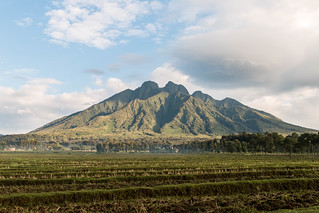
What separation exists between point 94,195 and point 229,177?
2454 cm

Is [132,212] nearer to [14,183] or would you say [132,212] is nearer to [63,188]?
[63,188]

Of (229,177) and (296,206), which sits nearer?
(296,206)

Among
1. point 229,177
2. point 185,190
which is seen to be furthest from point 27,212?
point 229,177

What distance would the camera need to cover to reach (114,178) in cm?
3966

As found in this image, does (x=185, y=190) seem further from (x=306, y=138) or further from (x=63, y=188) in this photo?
(x=306, y=138)

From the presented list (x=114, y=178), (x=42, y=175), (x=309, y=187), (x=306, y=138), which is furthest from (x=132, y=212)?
(x=306, y=138)

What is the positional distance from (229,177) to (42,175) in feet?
114

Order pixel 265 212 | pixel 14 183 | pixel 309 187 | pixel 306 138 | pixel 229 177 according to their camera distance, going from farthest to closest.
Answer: pixel 306 138
pixel 229 177
pixel 14 183
pixel 309 187
pixel 265 212

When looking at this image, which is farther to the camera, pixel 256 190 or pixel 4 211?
pixel 256 190

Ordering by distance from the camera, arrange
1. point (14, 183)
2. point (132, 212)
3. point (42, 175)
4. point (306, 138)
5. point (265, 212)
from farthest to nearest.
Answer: point (306, 138) < point (42, 175) < point (14, 183) < point (132, 212) < point (265, 212)

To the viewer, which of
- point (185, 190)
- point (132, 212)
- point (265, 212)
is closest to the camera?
point (265, 212)

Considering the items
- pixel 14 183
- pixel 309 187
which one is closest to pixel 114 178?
pixel 14 183

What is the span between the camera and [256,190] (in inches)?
1315

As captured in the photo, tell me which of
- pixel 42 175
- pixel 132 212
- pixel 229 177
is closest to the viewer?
pixel 132 212
